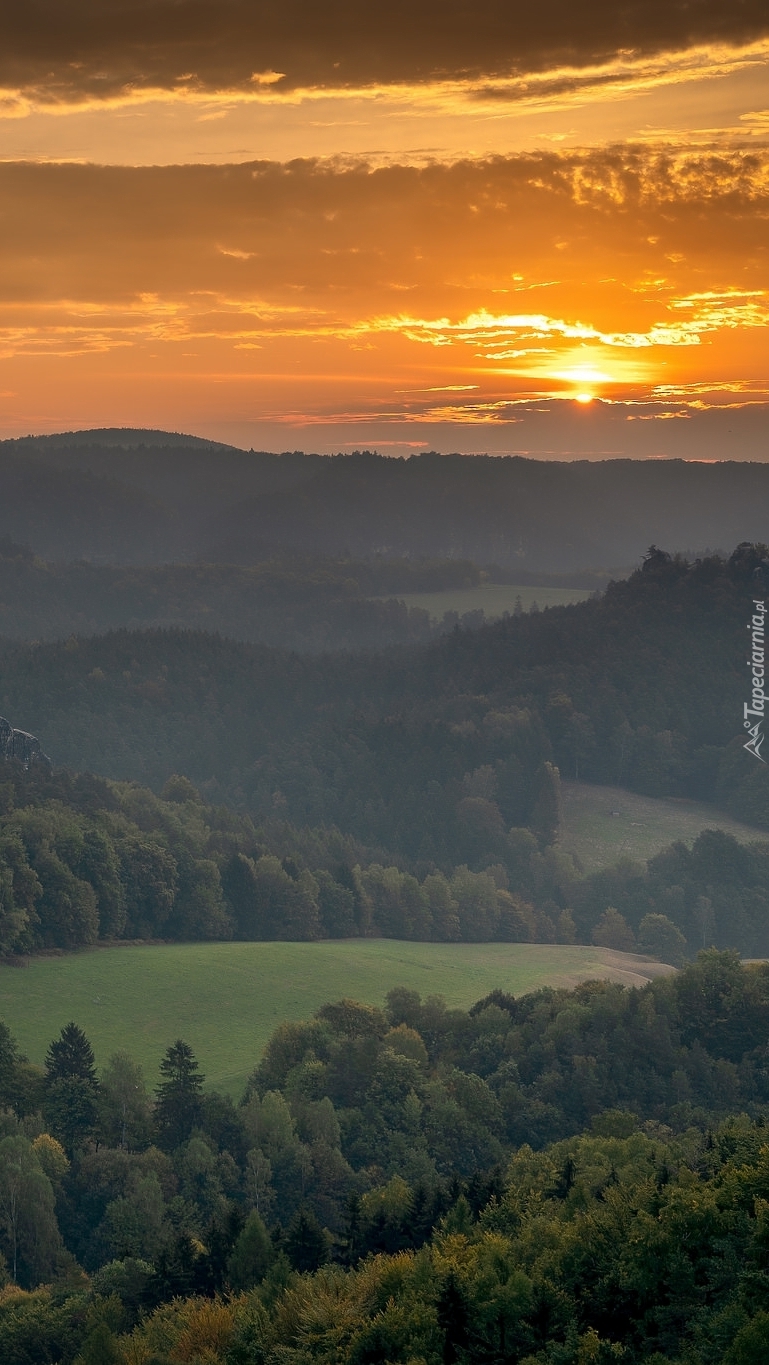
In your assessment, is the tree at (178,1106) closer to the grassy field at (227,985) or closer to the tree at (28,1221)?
the grassy field at (227,985)

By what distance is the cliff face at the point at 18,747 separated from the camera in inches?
7387

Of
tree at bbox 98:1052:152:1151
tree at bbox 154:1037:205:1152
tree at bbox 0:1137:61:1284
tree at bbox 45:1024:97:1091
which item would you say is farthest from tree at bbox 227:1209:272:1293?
tree at bbox 45:1024:97:1091

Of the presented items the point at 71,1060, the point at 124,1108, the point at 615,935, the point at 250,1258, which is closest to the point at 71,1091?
the point at 71,1060

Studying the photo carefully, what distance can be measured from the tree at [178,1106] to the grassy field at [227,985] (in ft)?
30.1

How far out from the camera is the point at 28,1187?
3142 inches

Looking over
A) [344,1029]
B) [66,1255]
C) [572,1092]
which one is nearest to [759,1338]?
[66,1255]

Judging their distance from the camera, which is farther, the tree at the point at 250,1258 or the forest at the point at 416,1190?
the tree at the point at 250,1258

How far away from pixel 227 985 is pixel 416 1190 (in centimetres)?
5878

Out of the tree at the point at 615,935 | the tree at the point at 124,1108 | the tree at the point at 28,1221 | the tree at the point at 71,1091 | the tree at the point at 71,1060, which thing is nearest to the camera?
the tree at the point at 28,1221

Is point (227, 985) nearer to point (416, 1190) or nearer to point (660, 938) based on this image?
point (416, 1190)

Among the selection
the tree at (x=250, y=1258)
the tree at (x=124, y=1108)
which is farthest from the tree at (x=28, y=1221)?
the tree at (x=250, y=1258)

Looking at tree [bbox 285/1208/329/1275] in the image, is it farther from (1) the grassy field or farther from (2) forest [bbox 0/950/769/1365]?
(1) the grassy field

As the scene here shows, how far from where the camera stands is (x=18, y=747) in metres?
193

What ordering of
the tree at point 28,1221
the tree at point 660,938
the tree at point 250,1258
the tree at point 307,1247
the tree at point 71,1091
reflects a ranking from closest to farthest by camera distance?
the tree at point 250,1258 → the tree at point 307,1247 → the tree at point 28,1221 → the tree at point 71,1091 → the tree at point 660,938
